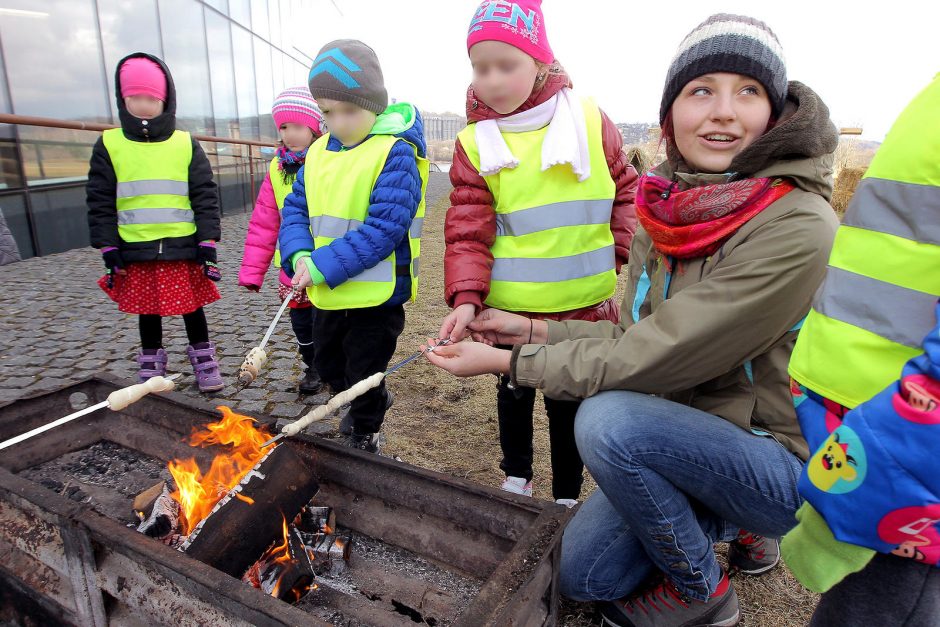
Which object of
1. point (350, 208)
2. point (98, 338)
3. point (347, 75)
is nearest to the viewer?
point (347, 75)

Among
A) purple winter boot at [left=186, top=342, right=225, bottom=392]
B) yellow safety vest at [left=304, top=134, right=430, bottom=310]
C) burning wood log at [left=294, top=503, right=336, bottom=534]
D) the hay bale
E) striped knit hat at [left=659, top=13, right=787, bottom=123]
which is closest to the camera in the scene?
striped knit hat at [left=659, top=13, right=787, bottom=123]

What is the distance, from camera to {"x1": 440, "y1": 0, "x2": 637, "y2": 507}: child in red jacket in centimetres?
239

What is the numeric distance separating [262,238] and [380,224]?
4.70ft

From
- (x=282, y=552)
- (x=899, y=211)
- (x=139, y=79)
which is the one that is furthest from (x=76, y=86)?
(x=899, y=211)

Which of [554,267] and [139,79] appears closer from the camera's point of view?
[554,267]

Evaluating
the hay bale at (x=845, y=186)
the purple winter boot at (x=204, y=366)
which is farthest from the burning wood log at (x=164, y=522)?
the hay bale at (x=845, y=186)

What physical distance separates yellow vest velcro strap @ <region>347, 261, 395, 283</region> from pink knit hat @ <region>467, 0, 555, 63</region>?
1126mm

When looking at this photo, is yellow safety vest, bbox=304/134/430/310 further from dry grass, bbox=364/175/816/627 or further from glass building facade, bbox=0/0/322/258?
glass building facade, bbox=0/0/322/258

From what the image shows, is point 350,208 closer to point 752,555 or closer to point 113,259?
point 113,259

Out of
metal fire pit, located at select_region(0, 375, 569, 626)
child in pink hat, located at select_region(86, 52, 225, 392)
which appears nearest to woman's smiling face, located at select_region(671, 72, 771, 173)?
metal fire pit, located at select_region(0, 375, 569, 626)

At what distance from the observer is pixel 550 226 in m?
2.47

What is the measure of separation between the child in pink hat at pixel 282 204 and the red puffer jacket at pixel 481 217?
1656 millimetres

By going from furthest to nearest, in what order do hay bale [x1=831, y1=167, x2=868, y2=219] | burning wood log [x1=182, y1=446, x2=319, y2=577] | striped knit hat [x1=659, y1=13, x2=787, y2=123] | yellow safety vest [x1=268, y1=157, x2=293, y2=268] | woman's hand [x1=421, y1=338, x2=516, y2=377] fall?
1. hay bale [x1=831, y1=167, x2=868, y2=219]
2. yellow safety vest [x1=268, y1=157, x2=293, y2=268]
3. woman's hand [x1=421, y1=338, x2=516, y2=377]
4. burning wood log [x1=182, y1=446, x2=319, y2=577]
5. striped knit hat [x1=659, y1=13, x2=787, y2=123]

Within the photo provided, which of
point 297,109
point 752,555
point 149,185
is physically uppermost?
point 297,109
